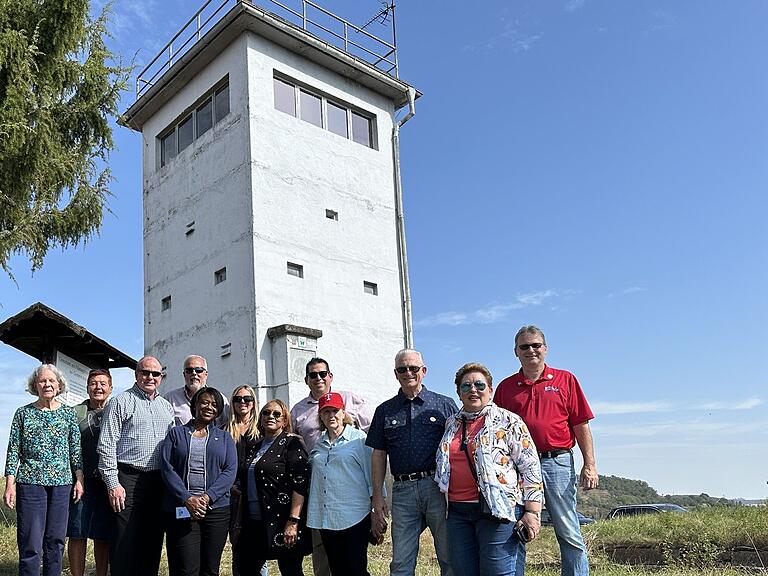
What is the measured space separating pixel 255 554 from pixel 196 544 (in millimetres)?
460

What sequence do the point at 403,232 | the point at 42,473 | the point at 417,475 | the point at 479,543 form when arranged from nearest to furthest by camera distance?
the point at 479,543 < the point at 417,475 < the point at 42,473 < the point at 403,232

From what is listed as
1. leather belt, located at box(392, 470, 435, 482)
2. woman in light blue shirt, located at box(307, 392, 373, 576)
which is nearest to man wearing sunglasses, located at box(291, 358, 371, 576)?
woman in light blue shirt, located at box(307, 392, 373, 576)

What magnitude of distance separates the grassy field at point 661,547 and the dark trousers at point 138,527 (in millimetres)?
1787

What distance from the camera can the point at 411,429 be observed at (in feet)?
17.5

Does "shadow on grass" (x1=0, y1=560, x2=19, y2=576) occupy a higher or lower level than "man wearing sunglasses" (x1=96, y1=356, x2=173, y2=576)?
lower

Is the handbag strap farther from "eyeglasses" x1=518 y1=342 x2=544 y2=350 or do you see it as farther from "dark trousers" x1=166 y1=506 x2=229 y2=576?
"dark trousers" x1=166 y1=506 x2=229 y2=576

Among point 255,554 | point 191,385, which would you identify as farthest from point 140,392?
point 255,554

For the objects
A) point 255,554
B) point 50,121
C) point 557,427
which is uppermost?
point 50,121

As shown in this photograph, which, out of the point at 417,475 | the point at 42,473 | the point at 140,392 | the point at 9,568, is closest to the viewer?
the point at 417,475

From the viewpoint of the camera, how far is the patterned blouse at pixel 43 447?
580cm

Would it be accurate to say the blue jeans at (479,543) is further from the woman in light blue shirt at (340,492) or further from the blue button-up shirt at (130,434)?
the blue button-up shirt at (130,434)

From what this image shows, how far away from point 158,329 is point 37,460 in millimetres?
12169

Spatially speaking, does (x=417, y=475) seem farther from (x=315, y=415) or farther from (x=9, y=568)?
(x=9, y=568)

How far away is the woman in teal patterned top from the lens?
579cm
